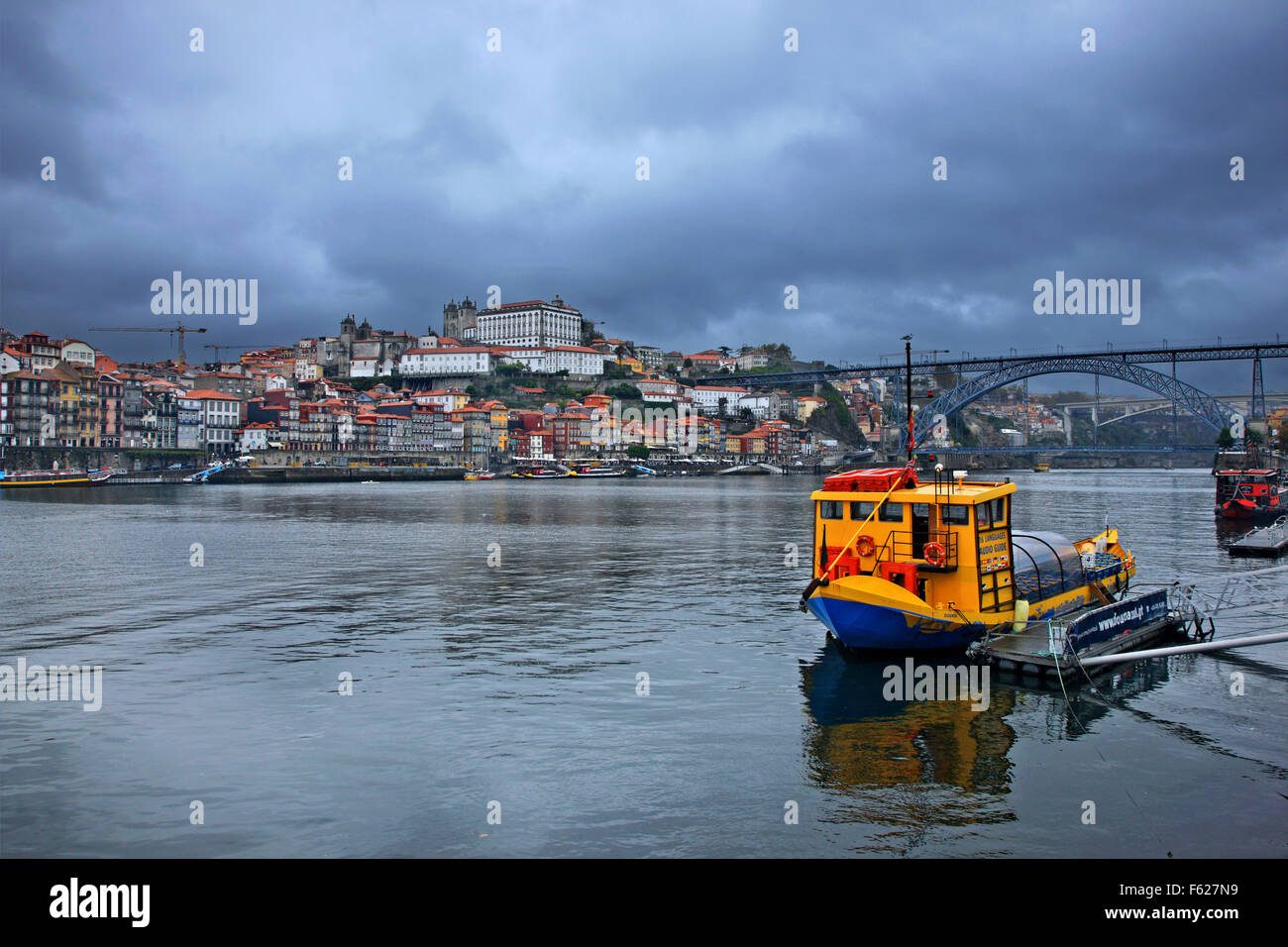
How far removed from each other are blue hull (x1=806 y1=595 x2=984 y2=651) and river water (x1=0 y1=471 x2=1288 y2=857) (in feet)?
1.66

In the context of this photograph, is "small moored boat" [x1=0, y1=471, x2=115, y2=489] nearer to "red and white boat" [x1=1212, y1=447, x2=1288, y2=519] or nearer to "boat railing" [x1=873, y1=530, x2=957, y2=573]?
"boat railing" [x1=873, y1=530, x2=957, y2=573]

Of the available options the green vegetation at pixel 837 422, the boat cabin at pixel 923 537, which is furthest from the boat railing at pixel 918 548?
the green vegetation at pixel 837 422

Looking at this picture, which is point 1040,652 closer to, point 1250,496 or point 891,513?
point 891,513

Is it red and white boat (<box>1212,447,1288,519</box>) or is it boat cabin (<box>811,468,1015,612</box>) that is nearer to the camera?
boat cabin (<box>811,468,1015,612</box>)

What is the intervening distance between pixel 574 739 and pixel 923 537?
262 inches

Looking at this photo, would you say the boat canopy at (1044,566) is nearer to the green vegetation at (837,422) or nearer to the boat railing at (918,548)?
the boat railing at (918,548)

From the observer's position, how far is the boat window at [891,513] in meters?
14.4

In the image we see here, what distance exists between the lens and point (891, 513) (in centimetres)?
1445

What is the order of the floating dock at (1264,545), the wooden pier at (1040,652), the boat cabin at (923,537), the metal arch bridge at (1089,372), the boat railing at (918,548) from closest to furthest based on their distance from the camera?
the wooden pier at (1040,652)
the boat railing at (918,548)
the boat cabin at (923,537)
the floating dock at (1264,545)
the metal arch bridge at (1089,372)

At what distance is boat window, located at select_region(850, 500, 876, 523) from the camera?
14.7 m

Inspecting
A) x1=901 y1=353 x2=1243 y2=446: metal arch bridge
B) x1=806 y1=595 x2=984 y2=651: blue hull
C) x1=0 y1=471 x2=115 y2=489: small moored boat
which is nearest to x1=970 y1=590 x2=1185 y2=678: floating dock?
x1=806 y1=595 x2=984 y2=651: blue hull

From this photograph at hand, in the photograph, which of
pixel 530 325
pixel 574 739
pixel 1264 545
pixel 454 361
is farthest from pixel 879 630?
pixel 530 325

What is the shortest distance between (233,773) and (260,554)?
2242cm

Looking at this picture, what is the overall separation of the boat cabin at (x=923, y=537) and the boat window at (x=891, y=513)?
0.6 inches
